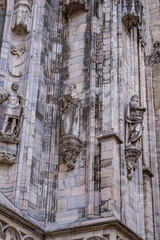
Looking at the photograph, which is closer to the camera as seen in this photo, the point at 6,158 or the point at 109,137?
the point at 6,158

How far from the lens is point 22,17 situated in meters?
14.0

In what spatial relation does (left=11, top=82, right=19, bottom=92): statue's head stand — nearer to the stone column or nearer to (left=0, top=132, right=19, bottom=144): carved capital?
(left=0, top=132, right=19, bottom=144): carved capital

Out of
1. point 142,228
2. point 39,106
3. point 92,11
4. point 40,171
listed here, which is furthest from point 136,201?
point 92,11

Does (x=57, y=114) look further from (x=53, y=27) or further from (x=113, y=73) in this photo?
(x=53, y=27)

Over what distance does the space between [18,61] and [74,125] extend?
8.19ft

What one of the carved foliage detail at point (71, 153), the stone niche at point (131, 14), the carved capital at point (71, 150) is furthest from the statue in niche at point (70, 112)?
the stone niche at point (131, 14)

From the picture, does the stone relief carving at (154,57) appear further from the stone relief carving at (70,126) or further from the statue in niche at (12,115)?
the statue in niche at (12,115)

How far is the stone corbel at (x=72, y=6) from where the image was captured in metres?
14.5

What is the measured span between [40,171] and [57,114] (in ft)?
5.54

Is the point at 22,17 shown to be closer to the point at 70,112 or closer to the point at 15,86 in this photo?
the point at 15,86

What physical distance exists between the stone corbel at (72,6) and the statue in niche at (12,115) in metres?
3.57

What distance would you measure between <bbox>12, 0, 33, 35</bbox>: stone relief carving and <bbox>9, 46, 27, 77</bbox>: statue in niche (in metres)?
0.53

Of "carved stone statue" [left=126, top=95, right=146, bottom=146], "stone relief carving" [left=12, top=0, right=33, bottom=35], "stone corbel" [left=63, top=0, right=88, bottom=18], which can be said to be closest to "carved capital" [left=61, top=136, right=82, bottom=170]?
"carved stone statue" [left=126, top=95, right=146, bottom=146]

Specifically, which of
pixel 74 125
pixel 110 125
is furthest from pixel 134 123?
pixel 74 125
